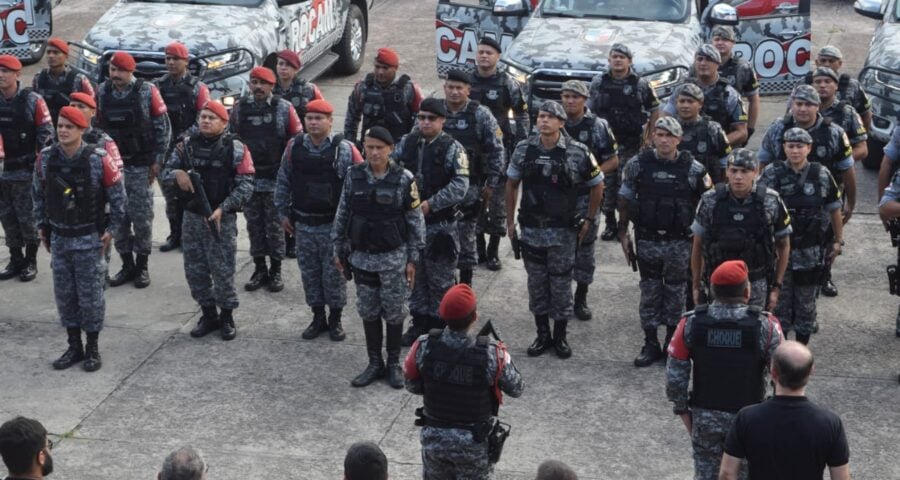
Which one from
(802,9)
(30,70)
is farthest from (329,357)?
(30,70)

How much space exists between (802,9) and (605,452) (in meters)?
8.64

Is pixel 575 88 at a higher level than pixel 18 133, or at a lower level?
higher

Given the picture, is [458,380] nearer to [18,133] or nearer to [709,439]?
[709,439]

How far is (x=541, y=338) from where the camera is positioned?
395 inches

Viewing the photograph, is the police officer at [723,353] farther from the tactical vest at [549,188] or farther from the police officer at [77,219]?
the police officer at [77,219]

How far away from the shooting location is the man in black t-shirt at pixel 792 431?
19.0 ft

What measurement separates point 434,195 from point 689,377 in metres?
3.33

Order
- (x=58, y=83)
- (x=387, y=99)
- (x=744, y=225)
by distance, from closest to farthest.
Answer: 1. (x=744, y=225)
2. (x=387, y=99)
3. (x=58, y=83)

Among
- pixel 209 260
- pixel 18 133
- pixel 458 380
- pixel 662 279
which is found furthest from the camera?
pixel 18 133

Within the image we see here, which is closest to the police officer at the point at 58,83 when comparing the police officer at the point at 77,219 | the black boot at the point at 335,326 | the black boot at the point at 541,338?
the police officer at the point at 77,219

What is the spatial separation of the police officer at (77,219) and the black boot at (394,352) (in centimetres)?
200

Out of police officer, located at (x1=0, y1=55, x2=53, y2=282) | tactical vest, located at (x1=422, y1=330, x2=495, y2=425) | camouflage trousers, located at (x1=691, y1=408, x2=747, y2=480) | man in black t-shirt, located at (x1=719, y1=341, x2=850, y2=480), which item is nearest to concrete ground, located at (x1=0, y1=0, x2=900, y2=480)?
police officer, located at (x1=0, y1=55, x2=53, y2=282)

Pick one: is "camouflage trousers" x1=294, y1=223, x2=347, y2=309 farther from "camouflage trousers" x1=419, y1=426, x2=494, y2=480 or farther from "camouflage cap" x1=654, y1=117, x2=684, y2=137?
"camouflage trousers" x1=419, y1=426, x2=494, y2=480

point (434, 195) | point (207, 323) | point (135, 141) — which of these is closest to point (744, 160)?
point (434, 195)
